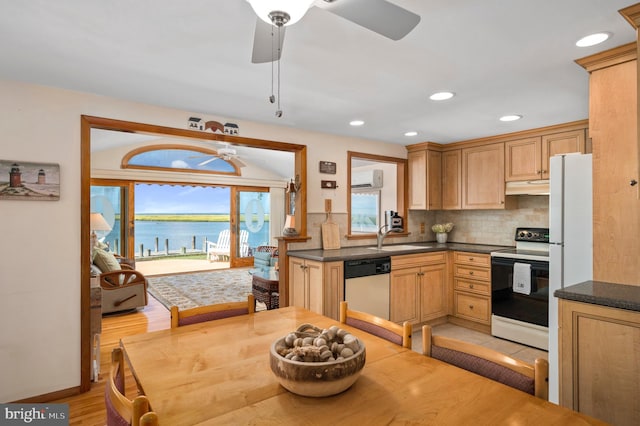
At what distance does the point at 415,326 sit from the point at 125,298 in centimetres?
375

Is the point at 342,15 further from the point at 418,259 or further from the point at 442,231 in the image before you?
the point at 442,231

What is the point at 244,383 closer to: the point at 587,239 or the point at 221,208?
the point at 587,239

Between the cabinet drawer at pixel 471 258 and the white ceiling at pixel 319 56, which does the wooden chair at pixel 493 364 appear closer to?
the white ceiling at pixel 319 56

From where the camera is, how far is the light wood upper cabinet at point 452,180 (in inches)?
179

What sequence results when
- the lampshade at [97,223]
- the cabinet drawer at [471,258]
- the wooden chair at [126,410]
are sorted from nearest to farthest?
the wooden chair at [126,410] → the cabinet drawer at [471,258] → the lampshade at [97,223]

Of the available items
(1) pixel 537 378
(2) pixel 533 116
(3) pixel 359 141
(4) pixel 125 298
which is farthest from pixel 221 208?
(1) pixel 537 378

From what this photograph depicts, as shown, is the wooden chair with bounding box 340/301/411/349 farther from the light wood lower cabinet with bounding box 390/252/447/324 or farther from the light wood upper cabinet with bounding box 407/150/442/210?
the light wood upper cabinet with bounding box 407/150/442/210

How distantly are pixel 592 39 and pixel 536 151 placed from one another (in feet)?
7.37

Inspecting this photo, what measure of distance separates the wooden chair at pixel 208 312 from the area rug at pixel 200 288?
3344 mm

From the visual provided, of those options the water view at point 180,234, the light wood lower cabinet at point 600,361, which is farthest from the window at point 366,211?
the light wood lower cabinet at point 600,361

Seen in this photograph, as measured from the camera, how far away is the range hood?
3.75 metres

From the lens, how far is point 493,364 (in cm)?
120

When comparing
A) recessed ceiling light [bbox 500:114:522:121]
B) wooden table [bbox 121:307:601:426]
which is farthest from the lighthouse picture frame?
recessed ceiling light [bbox 500:114:522:121]

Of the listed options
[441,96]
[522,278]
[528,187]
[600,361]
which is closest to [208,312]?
[600,361]
